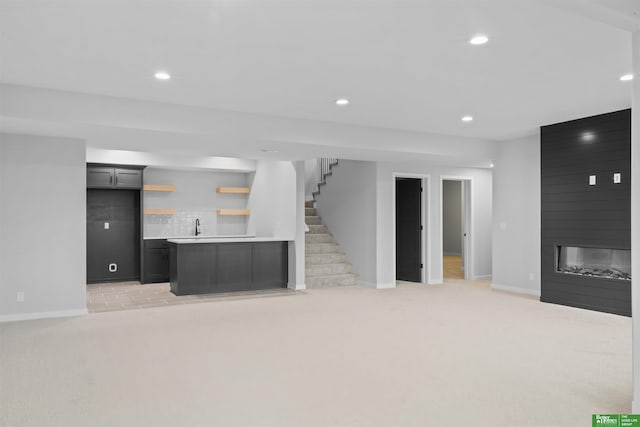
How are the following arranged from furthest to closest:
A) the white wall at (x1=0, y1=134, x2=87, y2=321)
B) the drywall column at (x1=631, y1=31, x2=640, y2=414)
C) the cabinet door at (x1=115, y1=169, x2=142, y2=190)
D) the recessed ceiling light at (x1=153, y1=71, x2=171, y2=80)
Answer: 1. the cabinet door at (x1=115, y1=169, x2=142, y2=190)
2. the white wall at (x1=0, y1=134, x2=87, y2=321)
3. the recessed ceiling light at (x1=153, y1=71, x2=171, y2=80)
4. the drywall column at (x1=631, y1=31, x2=640, y2=414)

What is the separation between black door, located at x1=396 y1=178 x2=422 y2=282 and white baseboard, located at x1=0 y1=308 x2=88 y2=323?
5.93 metres

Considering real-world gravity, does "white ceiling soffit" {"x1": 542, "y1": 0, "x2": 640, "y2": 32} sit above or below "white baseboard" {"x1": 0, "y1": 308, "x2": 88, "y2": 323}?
above

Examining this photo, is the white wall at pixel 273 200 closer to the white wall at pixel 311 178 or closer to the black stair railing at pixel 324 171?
the black stair railing at pixel 324 171

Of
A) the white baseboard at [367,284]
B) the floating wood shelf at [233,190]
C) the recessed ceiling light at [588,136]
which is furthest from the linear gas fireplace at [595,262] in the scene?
the floating wood shelf at [233,190]

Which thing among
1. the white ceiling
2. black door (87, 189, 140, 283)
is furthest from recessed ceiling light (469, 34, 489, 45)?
black door (87, 189, 140, 283)

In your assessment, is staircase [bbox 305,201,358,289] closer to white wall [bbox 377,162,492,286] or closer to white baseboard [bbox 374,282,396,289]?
white baseboard [bbox 374,282,396,289]

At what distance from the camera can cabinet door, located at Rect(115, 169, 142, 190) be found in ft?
28.7

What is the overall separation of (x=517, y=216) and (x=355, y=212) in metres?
2.93

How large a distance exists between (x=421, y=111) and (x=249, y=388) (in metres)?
4.06

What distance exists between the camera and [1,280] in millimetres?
5625

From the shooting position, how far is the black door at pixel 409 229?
918 centimetres

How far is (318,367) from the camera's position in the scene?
12.7ft

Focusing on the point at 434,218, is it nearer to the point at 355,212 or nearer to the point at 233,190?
the point at 355,212

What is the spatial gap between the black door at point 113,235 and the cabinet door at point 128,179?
1.53 ft
